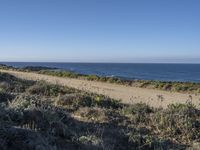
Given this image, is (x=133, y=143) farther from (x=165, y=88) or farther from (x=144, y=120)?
(x=165, y=88)

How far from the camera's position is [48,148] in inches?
275

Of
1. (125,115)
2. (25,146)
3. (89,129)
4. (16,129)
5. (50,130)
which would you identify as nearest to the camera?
(25,146)

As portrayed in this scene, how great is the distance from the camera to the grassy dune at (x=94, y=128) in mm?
7341

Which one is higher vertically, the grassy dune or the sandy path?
the grassy dune

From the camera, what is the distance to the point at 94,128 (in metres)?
10.2

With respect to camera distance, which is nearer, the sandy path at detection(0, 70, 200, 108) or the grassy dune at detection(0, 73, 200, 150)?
the grassy dune at detection(0, 73, 200, 150)

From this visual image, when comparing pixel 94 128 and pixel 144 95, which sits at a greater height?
pixel 94 128

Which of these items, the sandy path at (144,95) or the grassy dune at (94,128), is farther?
the sandy path at (144,95)

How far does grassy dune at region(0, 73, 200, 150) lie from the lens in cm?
734

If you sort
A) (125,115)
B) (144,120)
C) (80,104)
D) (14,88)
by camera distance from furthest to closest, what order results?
(14,88)
(80,104)
(125,115)
(144,120)

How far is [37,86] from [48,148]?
465 inches

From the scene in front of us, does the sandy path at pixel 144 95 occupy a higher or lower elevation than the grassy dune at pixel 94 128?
lower

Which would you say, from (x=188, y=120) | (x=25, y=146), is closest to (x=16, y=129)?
(x=25, y=146)

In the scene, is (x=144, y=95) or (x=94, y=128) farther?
(x=144, y=95)
